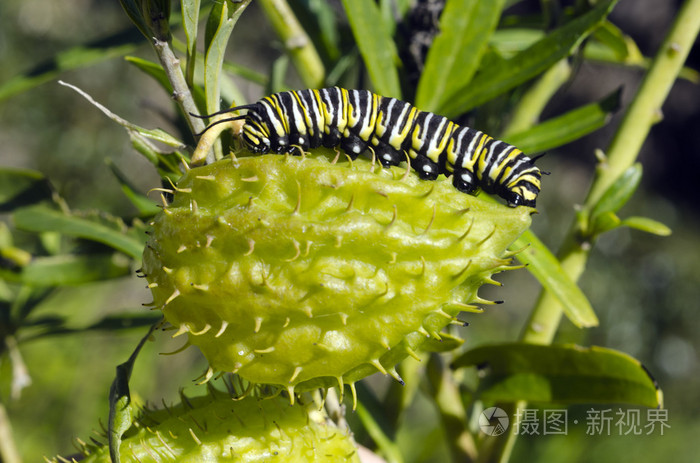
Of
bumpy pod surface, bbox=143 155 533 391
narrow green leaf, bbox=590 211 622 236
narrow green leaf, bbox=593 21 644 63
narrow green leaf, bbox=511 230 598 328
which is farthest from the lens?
narrow green leaf, bbox=593 21 644 63

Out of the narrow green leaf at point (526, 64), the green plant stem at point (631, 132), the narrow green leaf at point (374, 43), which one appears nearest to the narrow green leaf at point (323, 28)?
the narrow green leaf at point (374, 43)

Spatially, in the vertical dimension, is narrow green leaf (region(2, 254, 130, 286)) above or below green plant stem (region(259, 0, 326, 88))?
below


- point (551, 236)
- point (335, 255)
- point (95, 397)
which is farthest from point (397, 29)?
point (551, 236)

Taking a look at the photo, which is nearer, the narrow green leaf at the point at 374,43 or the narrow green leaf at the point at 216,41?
the narrow green leaf at the point at 216,41

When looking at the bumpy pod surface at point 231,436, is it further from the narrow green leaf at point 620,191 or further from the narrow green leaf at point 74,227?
the narrow green leaf at point 620,191

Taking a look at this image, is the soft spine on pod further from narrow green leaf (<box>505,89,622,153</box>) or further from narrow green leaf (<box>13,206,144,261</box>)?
narrow green leaf (<box>505,89,622,153</box>)

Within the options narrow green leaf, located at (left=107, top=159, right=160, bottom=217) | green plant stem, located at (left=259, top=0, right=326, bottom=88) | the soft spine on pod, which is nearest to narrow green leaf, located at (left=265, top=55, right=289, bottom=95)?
green plant stem, located at (left=259, top=0, right=326, bottom=88)

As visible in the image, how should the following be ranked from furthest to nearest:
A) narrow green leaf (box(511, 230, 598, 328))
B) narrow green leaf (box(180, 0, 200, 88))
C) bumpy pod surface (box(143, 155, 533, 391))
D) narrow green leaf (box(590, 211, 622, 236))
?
narrow green leaf (box(590, 211, 622, 236))
narrow green leaf (box(511, 230, 598, 328))
narrow green leaf (box(180, 0, 200, 88))
bumpy pod surface (box(143, 155, 533, 391))

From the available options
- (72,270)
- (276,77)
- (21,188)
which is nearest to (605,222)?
(276,77)
